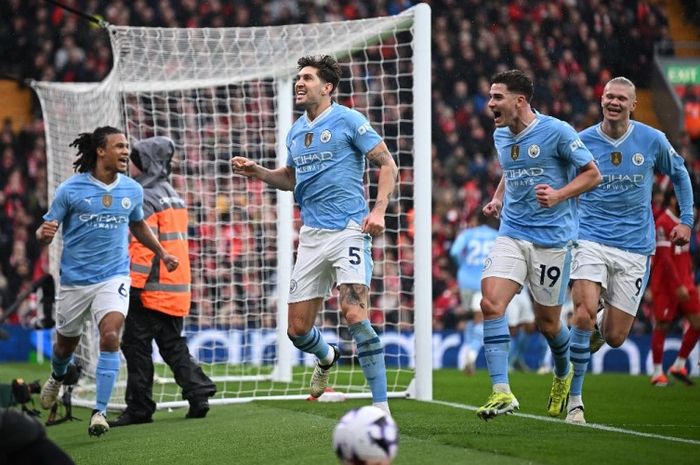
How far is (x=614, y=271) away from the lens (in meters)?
8.63

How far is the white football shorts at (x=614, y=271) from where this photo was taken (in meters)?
8.52

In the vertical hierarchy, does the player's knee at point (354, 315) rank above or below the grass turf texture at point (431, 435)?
above

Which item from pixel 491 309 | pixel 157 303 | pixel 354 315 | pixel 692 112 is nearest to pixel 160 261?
pixel 157 303

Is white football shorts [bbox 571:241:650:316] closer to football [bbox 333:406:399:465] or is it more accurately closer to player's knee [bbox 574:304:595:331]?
player's knee [bbox 574:304:595:331]

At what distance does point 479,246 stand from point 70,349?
7.69m

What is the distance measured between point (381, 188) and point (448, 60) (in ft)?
52.0

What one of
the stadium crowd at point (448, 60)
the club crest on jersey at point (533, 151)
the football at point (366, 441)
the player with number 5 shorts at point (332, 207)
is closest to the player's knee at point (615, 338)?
the club crest on jersey at point (533, 151)

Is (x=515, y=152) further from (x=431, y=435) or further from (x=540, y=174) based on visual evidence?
(x=431, y=435)

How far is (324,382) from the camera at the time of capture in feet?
27.5

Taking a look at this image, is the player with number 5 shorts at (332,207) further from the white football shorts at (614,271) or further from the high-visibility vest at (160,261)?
the high-visibility vest at (160,261)

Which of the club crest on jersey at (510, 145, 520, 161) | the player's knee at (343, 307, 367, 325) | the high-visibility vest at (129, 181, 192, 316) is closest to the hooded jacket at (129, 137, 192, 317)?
the high-visibility vest at (129, 181, 192, 316)

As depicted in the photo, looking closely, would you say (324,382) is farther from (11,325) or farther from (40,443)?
(11,325)

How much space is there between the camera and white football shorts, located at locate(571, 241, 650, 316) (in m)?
8.52

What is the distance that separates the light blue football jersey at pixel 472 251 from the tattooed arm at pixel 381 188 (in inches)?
317
